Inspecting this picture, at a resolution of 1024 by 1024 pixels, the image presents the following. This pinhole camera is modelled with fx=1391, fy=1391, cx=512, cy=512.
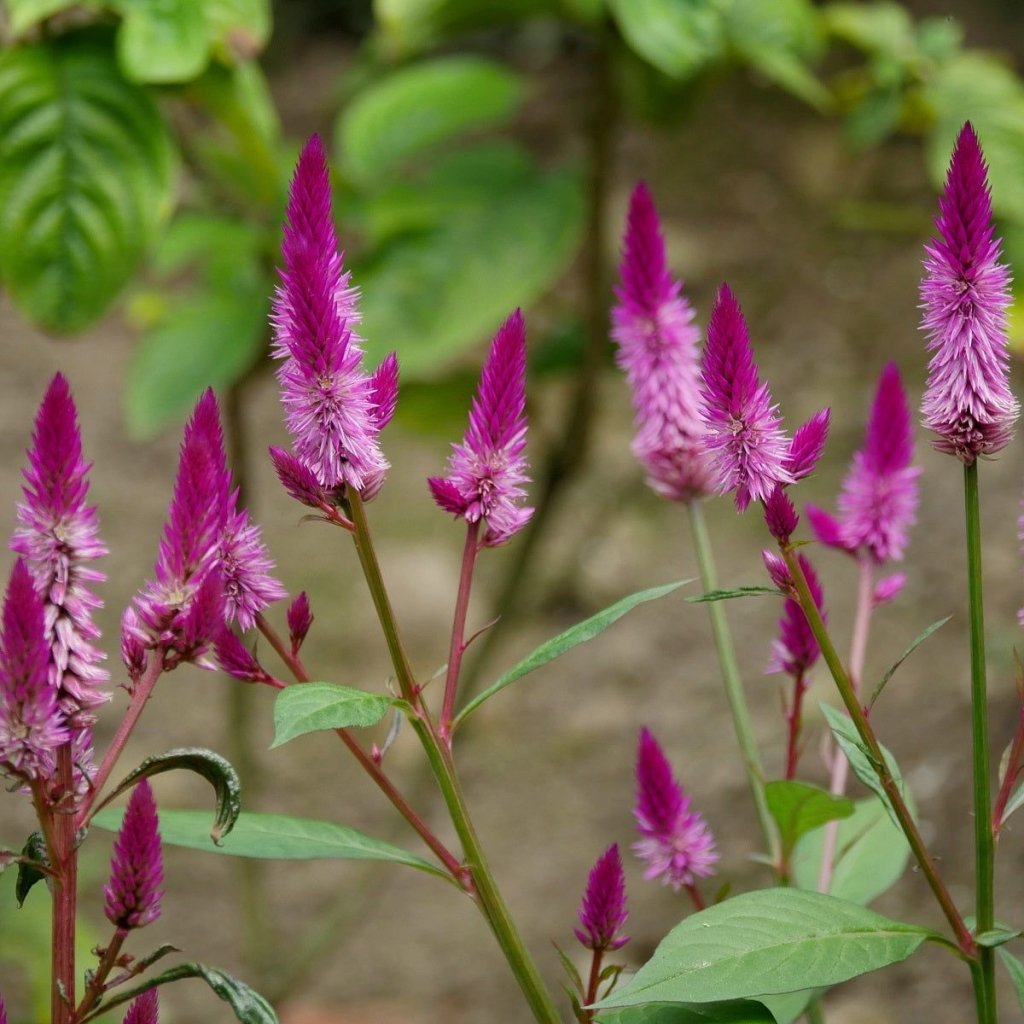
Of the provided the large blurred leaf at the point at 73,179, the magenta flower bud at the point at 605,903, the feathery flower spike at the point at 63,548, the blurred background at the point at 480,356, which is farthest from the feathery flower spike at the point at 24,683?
the large blurred leaf at the point at 73,179

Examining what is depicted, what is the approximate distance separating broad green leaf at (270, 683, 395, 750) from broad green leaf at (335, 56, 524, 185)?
4.09ft

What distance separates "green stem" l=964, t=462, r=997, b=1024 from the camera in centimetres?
52

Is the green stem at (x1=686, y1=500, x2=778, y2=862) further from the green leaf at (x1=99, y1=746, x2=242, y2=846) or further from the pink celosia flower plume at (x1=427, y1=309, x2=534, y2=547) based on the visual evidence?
the green leaf at (x1=99, y1=746, x2=242, y2=846)

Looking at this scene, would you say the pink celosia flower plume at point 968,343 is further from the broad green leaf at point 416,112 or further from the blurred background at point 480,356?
the broad green leaf at point 416,112

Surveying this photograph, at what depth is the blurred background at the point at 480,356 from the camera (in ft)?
4.39

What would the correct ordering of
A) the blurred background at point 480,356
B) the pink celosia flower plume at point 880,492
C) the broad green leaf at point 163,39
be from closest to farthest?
the pink celosia flower plume at point 880,492 → the broad green leaf at point 163,39 → the blurred background at point 480,356

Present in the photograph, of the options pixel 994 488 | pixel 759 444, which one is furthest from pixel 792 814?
pixel 994 488

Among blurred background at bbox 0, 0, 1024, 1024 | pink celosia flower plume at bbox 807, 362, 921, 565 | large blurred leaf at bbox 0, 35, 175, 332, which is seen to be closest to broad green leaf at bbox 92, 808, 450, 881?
pink celosia flower plume at bbox 807, 362, 921, 565

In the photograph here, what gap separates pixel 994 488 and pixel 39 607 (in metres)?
2.18

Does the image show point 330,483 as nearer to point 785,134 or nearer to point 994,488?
point 994,488

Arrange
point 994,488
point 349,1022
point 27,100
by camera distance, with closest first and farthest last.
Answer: point 27,100 → point 349,1022 → point 994,488

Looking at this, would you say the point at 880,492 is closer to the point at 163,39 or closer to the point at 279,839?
the point at 279,839

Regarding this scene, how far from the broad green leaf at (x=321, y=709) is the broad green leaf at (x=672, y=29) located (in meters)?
1.00

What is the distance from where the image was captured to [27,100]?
1188mm
